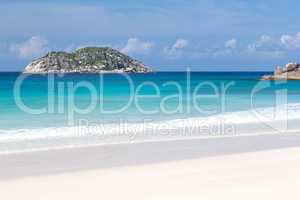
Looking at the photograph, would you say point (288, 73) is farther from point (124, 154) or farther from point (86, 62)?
point (124, 154)

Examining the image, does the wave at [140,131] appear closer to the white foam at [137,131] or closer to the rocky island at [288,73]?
the white foam at [137,131]

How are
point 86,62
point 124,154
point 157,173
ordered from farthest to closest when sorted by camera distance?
point 86,62 → point 124,154 → point 157,173

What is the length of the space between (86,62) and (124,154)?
111868 millimetres

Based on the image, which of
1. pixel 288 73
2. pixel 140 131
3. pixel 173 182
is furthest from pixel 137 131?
pixel 288 73

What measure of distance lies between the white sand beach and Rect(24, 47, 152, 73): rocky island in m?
103

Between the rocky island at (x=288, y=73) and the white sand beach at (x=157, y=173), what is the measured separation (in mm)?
73910

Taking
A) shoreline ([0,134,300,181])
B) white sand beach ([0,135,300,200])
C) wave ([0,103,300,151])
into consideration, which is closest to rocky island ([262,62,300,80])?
wave ([0,103,300,151])

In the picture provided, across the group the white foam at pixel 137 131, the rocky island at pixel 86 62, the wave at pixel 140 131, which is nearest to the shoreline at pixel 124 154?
the wave at pixel 140 131

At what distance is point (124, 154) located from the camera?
36.4 ft

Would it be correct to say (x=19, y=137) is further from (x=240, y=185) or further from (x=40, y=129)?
(x=240, y=185)

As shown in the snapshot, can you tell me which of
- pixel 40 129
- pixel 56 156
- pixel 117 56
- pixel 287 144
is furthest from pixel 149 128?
pixel 117 56

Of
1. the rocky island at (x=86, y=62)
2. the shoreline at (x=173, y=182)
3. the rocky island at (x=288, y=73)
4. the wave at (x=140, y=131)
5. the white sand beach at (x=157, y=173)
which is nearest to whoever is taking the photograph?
the shoreline at (x=173, y=182)

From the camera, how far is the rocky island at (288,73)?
274 ft

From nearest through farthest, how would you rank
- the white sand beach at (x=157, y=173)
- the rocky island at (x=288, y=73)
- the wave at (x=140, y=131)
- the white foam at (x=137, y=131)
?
the white sand beach at (x=157, y=173)
the wave at (x=140, y=131)
the white foam at (x=137, y=131)
the rocky island at (x=288, y=73)
